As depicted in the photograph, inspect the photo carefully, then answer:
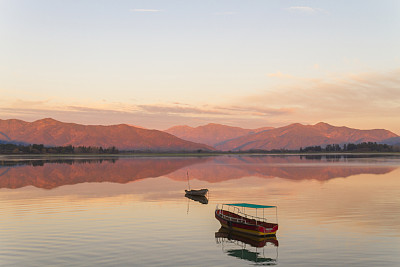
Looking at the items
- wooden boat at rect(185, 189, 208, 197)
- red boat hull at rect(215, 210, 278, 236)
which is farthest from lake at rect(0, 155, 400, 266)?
wooden boat at rect(185, 189, 208, 197)

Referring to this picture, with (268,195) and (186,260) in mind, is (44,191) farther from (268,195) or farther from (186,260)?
(186,260)

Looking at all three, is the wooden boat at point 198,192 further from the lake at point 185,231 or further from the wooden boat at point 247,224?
the wooden boat at point 247,224

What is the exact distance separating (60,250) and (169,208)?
23.1 meters

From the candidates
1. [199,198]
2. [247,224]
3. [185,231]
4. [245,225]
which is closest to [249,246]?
[247,224]

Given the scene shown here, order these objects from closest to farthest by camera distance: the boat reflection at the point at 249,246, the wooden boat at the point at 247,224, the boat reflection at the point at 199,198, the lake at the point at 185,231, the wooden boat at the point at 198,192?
the lake at the point at 185,231
the boat reflection at the point at 249,246
the wooden boat at the point at 247,224
the boat reflection at the point at 199,198
the wooden boat at the point at 198,192

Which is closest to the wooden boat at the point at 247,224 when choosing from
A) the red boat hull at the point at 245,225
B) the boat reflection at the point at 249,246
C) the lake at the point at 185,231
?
the red boat hull at the point at 245,225

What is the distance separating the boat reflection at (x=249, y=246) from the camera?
31.0 m

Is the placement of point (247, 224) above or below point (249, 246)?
above

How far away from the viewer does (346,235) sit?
37.2 metres

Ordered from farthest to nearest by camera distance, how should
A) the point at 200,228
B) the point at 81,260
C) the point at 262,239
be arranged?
the point at 200,228 → the point at 262,239 → the point at 81,260

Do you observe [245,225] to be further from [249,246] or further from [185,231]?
[185,231]

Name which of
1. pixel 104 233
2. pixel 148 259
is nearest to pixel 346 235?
pixel 148 259

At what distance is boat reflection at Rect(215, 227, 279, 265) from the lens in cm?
3097

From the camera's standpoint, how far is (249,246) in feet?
115
